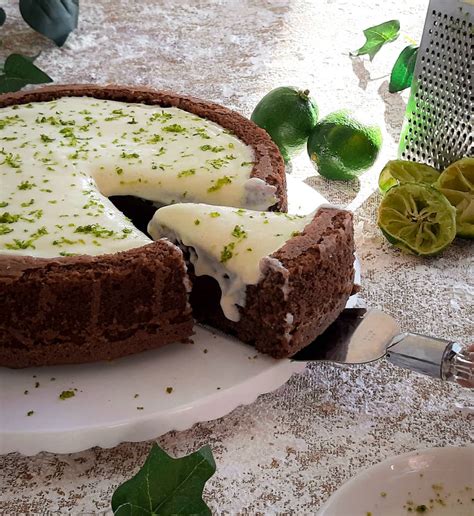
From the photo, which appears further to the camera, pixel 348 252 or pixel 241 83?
pixel 241 83

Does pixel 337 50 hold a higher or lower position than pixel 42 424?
higher

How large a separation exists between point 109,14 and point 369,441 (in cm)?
266

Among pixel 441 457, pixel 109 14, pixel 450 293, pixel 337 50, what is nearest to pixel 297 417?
pixel 441 457

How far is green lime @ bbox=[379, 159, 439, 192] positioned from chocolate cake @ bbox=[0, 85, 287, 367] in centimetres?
45

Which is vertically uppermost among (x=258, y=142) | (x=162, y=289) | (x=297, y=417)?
(x=258, y=142)

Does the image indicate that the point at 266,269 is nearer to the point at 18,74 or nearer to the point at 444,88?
the point at 444,88

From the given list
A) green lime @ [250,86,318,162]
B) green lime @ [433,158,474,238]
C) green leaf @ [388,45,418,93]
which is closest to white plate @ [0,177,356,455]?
green lime @ [433,158,474,238]

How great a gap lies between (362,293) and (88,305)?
77 cm

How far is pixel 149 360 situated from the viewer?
62.7 inches

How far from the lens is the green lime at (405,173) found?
7.61 ft

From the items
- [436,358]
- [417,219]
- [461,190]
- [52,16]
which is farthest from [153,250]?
[52,16]

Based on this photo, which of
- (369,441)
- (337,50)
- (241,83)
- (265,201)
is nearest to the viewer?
(369,441)

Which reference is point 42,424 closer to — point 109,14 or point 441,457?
point 441,457

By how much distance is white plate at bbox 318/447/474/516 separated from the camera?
1328 millimetres
